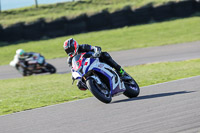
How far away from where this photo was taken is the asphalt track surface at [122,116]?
5027 mm

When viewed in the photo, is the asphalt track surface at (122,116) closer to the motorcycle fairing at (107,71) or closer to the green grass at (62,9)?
the motorcycle fairing at (107,71)

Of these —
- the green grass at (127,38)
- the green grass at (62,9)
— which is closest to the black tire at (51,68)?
the green grass at (127,38)

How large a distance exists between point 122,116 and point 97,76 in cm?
125

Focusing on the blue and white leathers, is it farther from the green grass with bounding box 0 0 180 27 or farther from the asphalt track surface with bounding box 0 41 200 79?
the green grass with bounding box 0 0 180 27

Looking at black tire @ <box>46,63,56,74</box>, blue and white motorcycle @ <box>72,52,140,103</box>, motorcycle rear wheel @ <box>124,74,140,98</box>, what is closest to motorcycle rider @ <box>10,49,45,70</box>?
black tire @ <box>46,63,56,74</box>

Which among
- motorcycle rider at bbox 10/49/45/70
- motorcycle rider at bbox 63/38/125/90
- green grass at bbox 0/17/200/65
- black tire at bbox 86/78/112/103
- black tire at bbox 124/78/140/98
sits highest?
motorcycle rider at bbox 63/38/125/90

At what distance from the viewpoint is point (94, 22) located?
23078mm

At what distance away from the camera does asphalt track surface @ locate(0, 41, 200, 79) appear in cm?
1528

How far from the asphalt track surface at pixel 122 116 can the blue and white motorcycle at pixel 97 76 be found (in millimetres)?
216

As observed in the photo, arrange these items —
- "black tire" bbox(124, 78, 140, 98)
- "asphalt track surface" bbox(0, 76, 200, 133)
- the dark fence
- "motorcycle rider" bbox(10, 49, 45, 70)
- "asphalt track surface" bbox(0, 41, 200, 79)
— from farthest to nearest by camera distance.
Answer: the dark fence, "motorcycle rider" bbox(10, 49, 45, 70), "asphalt track surface" bbox(0, 41, 200, 79), "black tire" bbox(124, 78, 140, 98), "asphalt track surface" bbox(0, 76, 200, 133)

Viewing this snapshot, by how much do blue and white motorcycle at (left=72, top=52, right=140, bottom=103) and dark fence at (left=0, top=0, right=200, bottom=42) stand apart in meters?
15.6

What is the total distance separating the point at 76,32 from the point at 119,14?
264 cm

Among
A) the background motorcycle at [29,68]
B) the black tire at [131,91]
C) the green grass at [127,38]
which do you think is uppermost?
the black tire at [131,91]

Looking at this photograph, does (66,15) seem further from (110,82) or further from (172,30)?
(110,82)
